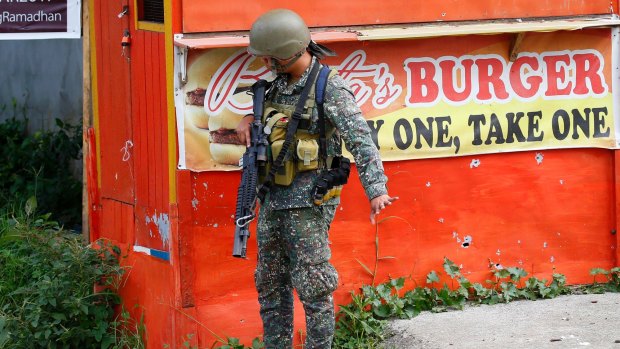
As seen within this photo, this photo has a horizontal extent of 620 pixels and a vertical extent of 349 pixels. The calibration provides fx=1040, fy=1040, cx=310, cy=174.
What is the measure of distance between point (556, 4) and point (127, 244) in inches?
121

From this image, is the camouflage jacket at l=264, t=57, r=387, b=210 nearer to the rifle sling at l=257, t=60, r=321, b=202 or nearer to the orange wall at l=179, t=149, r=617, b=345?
the rifle sling at l=257, t=60, r=321, b=202

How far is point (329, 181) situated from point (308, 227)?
0.27 metres

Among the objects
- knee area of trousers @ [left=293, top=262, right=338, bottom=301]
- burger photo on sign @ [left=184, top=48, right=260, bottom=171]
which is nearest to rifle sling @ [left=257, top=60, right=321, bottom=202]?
knee area of trousers @ [left=293, top=262, right=338, bottom=301]

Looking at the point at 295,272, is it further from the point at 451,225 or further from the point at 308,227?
→ the point at 451,225

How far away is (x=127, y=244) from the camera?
21.9 ft

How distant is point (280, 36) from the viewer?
4.94m

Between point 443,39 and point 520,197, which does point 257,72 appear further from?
point 520,197

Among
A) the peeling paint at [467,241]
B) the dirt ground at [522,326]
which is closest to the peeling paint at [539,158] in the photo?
the peeling paint at [467,241]

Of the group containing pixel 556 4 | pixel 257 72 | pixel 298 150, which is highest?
pixel 556 4

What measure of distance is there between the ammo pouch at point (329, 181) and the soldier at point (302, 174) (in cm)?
5

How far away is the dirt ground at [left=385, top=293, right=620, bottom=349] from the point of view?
221 inches

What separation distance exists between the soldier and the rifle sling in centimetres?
2

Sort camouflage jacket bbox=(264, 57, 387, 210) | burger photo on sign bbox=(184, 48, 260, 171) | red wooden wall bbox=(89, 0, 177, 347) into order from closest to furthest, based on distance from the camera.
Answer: camouflage jacket bbox=(264, 57, 387, 210)
burger photo on sign bbox=(184, 48, 260, 171)
red wooden wall bbox=(89, 0, 177, 347)

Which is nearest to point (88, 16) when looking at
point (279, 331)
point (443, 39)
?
point (443, 39)
